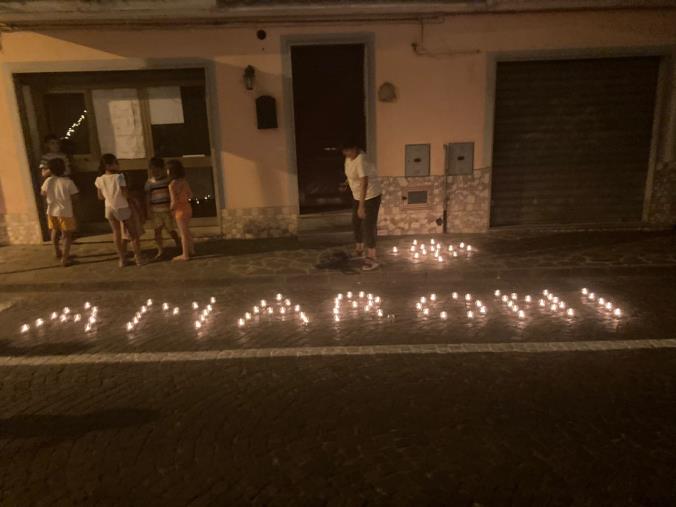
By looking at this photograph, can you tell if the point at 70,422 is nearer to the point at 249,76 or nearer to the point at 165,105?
the point at 249,76

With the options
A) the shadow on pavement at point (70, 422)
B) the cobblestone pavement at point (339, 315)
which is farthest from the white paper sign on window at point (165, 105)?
the shadow on pavement at point (70, 422)

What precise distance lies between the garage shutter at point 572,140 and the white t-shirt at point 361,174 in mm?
3418

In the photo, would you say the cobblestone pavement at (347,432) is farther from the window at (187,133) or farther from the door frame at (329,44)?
the window at (187,133)

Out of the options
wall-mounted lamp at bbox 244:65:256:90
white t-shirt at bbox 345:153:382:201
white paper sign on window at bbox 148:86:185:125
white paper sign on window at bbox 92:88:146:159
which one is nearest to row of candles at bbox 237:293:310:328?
white t-shirt at bbox 345:153:382:201

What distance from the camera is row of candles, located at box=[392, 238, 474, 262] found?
854 centimetres

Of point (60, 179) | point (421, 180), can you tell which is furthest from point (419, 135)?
point (60, 179)

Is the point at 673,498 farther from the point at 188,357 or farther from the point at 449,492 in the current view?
the point at 188,357

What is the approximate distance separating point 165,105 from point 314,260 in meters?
4.32

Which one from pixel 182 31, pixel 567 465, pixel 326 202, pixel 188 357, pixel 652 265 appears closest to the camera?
pixel 567 465

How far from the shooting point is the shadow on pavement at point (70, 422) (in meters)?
3.97

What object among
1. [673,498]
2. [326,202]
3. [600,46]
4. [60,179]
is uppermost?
[600,46]

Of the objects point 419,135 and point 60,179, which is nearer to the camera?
point 60,179

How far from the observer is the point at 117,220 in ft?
26.2

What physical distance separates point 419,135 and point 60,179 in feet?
19.8
